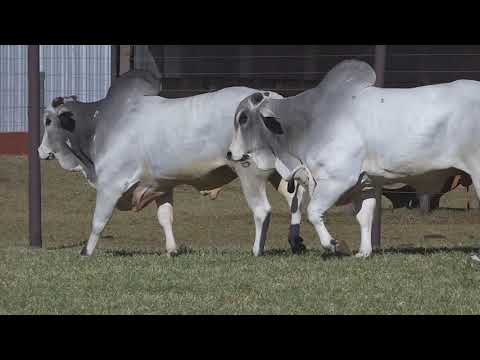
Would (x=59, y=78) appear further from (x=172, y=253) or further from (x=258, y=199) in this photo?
(x=258, y=199)

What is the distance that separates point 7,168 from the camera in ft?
60.5

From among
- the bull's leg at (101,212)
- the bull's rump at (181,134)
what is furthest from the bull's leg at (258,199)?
the bull's leg at (101,212)

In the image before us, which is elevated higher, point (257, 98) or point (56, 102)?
point (257, 98)

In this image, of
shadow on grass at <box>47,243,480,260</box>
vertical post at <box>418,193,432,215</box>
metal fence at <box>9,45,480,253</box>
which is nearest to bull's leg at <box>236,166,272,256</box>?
shadow on grass at <box>47,243,480,260</box>

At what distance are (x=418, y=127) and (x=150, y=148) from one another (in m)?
2.48

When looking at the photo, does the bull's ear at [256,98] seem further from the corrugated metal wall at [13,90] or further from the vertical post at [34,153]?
the corrugated metal wall at [13,90]

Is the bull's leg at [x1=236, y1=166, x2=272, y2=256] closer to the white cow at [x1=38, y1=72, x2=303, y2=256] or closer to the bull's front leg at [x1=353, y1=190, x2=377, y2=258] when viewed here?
the white cow at [x1=38, y1=72, x2=303, y2=256]

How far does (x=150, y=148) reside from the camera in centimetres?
1048

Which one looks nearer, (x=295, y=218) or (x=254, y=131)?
(x=254, y=131)

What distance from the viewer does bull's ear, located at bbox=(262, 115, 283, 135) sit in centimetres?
1005

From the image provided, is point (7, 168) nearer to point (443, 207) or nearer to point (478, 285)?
point (443, 207)

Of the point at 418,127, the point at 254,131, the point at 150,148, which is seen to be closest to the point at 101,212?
the point at 150,148

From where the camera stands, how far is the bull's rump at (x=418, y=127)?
922cm

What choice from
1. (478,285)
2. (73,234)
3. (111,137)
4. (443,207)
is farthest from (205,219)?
(478,285)
